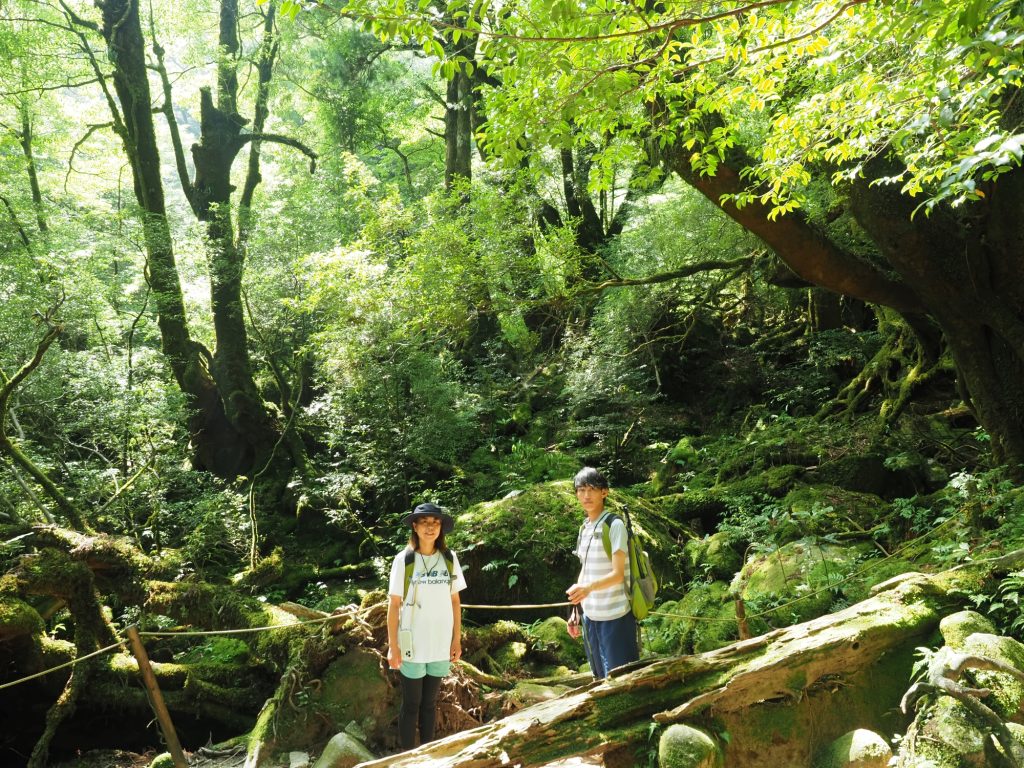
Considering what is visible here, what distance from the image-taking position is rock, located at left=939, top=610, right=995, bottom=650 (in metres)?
3.64

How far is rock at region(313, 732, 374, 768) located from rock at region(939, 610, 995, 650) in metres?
3.68

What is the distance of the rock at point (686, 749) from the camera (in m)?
3.19

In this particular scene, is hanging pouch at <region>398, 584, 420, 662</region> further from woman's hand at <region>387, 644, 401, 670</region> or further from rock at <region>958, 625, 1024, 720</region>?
rock at <region>958, 625, 1024, 720</region>

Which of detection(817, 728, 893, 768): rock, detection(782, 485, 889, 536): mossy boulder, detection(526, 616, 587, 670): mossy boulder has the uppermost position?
detection(782, 485, 889, 536): mossy boulder

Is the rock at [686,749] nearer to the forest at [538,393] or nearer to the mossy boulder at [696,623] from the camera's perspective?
the forest at [538,393]

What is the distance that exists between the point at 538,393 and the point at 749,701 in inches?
421

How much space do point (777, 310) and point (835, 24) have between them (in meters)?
9.86

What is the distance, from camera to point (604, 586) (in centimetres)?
403

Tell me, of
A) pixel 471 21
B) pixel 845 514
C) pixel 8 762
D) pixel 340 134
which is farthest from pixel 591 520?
pixel 340 134

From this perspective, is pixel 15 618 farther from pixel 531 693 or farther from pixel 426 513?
pixel 531 693

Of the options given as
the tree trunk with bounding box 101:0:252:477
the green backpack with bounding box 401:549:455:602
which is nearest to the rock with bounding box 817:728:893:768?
the green backpack with bounding box 401:549:455:602

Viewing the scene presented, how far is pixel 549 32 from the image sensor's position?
4.07 m

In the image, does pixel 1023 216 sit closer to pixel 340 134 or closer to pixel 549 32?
pixel 549 32

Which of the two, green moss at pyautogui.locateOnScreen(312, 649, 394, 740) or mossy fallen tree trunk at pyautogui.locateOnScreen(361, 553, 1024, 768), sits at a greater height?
mossy fallen tree trunk at pyautogui.locateOnScreen(361, 553, 1024, 768)
